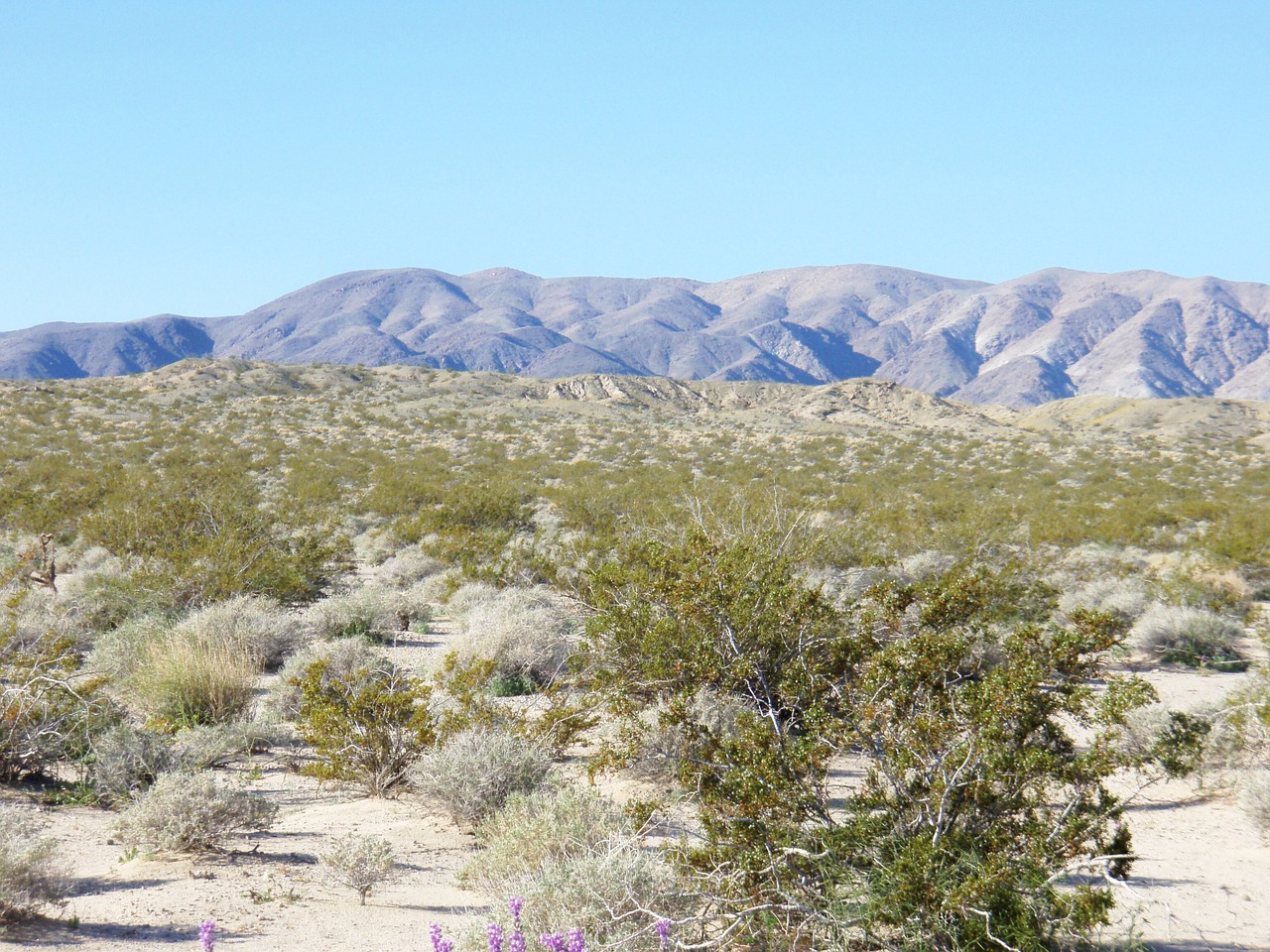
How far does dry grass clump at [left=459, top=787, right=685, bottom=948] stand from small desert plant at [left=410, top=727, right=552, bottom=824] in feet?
2.01

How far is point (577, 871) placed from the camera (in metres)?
3.98

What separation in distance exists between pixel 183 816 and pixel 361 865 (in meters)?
1.21

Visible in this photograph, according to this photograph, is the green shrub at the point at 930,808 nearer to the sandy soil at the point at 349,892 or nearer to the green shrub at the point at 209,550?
the sandy soil at the point at 349,892

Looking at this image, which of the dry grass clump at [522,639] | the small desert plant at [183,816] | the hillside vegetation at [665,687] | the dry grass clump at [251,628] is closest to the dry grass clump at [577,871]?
the hillside vegetation at [665,687]

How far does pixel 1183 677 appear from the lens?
10.2 m

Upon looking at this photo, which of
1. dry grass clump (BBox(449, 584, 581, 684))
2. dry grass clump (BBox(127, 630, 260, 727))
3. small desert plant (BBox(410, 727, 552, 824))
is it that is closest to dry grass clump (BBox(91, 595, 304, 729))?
dry grass clump (BBox(127, 630, 260, 727))

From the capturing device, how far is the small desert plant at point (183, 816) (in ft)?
16.8

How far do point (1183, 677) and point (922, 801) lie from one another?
807 centimetres

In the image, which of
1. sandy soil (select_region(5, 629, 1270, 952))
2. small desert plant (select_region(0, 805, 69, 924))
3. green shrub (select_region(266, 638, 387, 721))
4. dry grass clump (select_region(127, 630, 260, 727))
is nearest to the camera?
small desert plant (select_region(0, 805, 69, 924))

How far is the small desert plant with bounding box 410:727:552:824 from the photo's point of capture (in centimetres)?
570

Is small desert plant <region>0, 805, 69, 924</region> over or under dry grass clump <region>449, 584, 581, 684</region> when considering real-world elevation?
over

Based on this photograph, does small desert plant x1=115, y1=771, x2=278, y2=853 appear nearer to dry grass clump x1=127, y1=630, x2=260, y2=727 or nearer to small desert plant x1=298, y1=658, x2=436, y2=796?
small desert plant x1=298, y1=658, x2=436, y2=796

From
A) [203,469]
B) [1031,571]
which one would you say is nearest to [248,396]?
[203,469]

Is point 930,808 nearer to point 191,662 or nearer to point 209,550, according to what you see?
point 191,662
